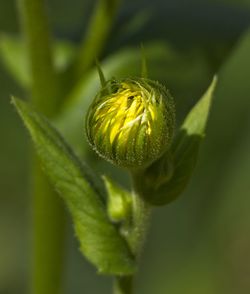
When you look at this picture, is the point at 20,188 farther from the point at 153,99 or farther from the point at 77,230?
the point at 153,99

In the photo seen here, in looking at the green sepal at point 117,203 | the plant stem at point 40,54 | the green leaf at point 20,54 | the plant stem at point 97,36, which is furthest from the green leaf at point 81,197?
the green leaf at point 20,54

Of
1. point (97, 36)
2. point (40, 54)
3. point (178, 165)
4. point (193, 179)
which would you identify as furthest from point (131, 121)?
point (193, 179)

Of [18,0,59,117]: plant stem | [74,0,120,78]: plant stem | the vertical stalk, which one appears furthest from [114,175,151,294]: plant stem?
[74,0,120,78]: plant stem

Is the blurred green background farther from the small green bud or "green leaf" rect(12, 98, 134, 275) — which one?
the small green bud

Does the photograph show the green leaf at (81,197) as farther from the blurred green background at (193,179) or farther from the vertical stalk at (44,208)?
the blurred green background at (193,179)

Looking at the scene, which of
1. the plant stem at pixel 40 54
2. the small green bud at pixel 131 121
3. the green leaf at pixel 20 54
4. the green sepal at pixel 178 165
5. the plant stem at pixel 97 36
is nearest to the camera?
the small green bud at pixel 131 121

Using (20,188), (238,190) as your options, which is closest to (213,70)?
(238,190)
